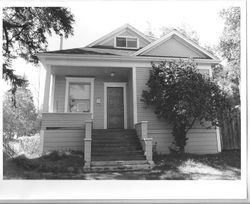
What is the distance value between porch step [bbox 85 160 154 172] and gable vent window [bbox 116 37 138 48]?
4632 mm

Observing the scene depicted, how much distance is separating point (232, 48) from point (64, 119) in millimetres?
5485

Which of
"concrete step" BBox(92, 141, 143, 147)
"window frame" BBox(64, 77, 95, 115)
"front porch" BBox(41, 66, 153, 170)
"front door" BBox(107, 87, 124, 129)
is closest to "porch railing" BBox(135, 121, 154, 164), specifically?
"front porch" BBox(41, 66, 153, 170)

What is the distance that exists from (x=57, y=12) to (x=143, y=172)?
462cm

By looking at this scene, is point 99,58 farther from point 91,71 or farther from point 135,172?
point 135,172

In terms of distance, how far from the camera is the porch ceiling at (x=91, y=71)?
7.51 metres

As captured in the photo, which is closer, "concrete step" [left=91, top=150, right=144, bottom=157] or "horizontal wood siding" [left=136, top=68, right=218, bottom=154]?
"concrete step" [left=91, top=150, right=144, bottom=157]

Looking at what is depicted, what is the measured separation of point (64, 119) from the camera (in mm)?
7070

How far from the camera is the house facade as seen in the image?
6.96 m

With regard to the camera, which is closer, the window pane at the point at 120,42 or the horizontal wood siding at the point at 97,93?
the horizontal wood siding at the point at 97,93

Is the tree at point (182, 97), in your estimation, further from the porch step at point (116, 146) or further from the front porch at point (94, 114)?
the porch step at point (116, 146)

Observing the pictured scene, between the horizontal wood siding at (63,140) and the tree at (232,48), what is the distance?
4.66 meters

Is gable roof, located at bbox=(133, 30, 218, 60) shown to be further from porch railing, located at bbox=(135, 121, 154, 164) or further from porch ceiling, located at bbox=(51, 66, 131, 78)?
porch railing, located at bbox=(135, 121, 154, 164)

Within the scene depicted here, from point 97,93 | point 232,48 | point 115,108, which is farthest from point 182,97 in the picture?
point 97,93

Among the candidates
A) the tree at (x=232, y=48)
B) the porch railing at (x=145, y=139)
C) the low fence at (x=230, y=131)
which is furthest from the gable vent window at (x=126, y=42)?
the low fence at (x=230, y=131)
